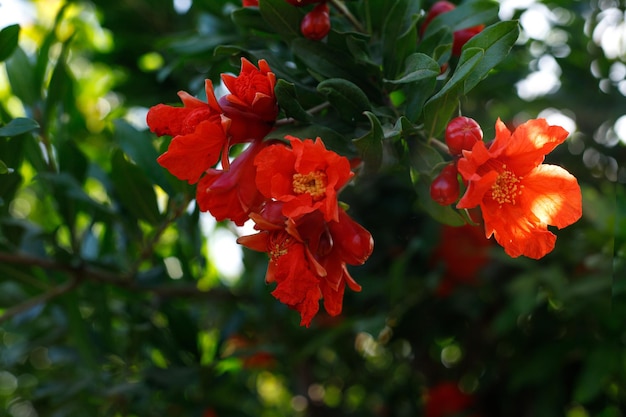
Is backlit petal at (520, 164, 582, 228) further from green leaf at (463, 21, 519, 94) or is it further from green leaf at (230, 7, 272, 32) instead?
green leaf at (230, 7, 272, 32)

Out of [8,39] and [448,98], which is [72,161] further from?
[448,98]

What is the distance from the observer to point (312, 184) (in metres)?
0.90

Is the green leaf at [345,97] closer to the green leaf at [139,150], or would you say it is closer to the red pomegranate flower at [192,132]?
the red pomegranate flower at [192,132]

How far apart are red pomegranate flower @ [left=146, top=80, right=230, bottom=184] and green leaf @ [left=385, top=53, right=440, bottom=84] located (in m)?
0.26

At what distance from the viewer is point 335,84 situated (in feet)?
3.19

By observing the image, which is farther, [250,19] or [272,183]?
[250,19]

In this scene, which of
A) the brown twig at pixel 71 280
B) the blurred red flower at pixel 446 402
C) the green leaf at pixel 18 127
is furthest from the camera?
the blurred red flower at pixel 446 402

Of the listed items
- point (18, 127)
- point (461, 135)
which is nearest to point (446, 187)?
point (461, 135)

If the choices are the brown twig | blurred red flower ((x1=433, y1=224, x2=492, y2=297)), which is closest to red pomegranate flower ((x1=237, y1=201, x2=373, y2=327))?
the brown twig

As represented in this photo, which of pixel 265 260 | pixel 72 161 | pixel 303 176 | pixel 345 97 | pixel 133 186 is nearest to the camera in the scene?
pixel 303 176

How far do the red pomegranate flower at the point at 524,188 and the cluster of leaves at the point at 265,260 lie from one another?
0.11 metres

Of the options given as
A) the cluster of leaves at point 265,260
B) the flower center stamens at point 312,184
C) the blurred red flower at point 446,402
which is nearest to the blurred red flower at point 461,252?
the cluster of leaves at point 265,260

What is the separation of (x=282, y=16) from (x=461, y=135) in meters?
0.38

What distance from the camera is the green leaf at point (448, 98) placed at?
879 mm
